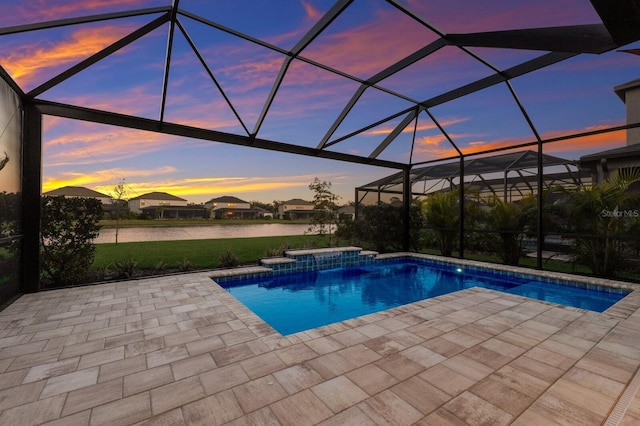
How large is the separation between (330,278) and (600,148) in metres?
7.92

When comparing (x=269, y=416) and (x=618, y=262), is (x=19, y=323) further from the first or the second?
(x=618, y=262)

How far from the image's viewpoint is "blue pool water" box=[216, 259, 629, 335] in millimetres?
5352

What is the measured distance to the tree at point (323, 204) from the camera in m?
12.0

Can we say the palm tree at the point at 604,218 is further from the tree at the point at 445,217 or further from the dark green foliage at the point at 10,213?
the dark green foliage at the point at 10,213

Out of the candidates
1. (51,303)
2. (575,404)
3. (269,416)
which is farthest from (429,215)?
(51,303)

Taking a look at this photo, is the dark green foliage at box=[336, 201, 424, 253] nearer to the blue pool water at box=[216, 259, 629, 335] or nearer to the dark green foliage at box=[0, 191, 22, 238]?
the blue pool water at box=[216, 259, 629, 335]

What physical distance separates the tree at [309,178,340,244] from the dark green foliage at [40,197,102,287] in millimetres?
7460

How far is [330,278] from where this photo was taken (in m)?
8.01

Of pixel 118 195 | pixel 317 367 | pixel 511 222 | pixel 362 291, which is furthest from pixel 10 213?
pixel 511 222

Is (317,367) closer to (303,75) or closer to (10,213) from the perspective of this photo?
(10,213)

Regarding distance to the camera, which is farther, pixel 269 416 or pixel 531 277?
pixel 531 277

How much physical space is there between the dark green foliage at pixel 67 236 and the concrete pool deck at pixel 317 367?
3.97ft

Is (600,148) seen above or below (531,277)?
above

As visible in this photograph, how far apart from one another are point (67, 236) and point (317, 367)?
5.82 m
